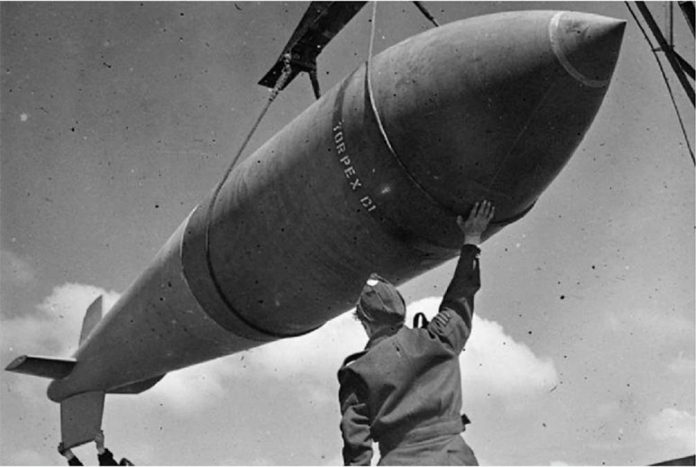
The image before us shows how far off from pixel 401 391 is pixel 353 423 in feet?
0.58

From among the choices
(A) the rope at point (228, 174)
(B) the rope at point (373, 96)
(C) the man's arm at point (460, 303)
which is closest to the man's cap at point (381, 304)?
(C) the man's arm at point (460, 303)

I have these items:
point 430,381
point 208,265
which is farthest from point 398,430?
point 208,265

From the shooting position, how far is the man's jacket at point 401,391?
2225 millimetres

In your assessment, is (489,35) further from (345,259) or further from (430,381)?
(430,381)

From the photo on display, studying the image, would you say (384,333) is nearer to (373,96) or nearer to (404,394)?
(404,394)

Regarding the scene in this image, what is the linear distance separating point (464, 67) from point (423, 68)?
0.23 meters

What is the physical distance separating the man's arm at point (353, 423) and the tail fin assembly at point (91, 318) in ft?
22.0

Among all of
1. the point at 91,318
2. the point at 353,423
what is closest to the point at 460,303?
the point at 353,423

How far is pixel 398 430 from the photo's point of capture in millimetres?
2232

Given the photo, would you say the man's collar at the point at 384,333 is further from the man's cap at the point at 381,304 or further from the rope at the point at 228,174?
the rope at the point at 228,174

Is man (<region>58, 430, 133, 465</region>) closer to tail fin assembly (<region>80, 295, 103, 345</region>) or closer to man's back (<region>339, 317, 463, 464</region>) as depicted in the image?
tail fin assembly (<region>80, 295, 103, 345</region>)

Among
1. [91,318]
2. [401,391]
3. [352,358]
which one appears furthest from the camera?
[91,318]

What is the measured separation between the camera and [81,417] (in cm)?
717

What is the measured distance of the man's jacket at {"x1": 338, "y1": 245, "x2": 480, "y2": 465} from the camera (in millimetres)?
2225
